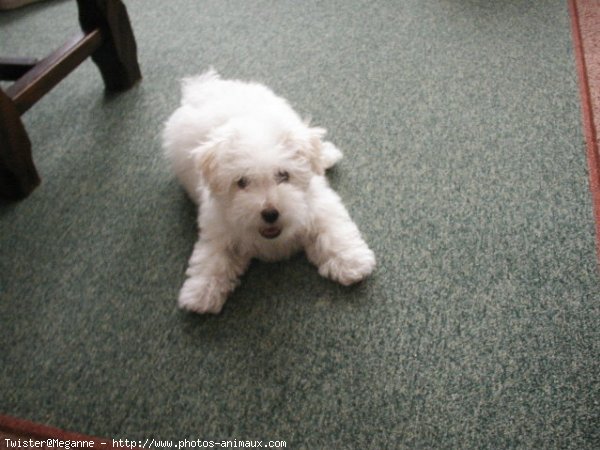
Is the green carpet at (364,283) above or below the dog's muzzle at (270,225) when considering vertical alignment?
below

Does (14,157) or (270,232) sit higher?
(14,157)

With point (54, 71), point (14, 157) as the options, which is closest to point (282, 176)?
point (14, 157)

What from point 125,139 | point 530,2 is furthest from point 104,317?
point 530,2

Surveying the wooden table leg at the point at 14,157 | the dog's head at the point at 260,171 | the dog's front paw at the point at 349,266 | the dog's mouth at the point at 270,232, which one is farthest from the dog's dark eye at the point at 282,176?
the wooden table leg at the point at 14,157

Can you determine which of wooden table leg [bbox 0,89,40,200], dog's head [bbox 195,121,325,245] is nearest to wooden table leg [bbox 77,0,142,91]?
wooden table leg [bbox 0,89,40,200]

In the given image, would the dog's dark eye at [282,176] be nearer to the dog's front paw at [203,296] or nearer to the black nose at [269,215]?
the black nose at [269,215]

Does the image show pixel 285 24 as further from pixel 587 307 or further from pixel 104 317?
pixel 587 307

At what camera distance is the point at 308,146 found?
1063mm

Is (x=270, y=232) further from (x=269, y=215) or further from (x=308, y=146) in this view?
(x=308, y=146)

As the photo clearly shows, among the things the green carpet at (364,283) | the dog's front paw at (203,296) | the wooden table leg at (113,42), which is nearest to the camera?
the green carpet at (364,283)

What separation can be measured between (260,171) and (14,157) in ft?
3.16

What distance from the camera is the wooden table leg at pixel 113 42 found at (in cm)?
172

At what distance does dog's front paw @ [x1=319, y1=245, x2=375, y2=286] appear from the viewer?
117 centimetres

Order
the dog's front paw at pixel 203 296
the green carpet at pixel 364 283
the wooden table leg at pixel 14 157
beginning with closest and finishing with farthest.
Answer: the green carpet at pixel 364 283
the dog's front paw at pixel 203 296
the wooden table leg at pixel 14 157
